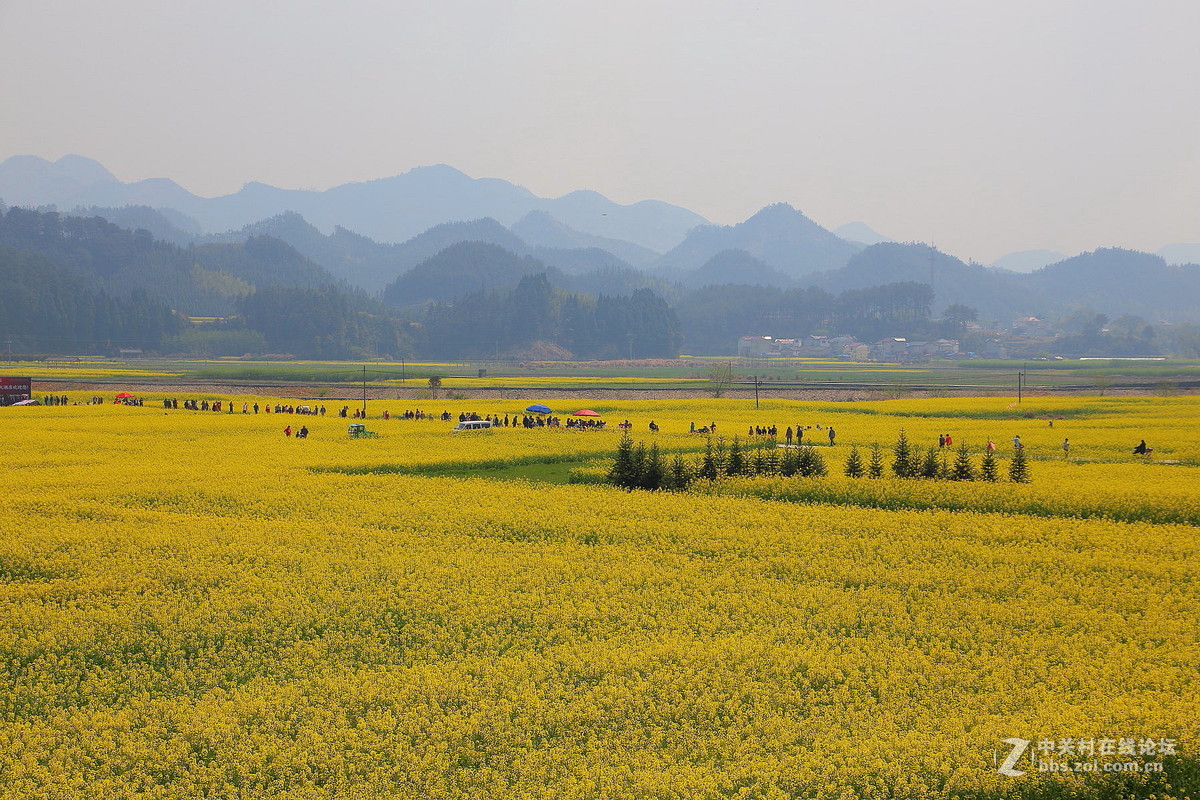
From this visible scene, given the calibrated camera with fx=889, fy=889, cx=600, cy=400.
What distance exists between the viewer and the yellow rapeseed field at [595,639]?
40.2ft

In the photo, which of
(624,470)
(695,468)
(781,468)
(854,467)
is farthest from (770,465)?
(624,470)

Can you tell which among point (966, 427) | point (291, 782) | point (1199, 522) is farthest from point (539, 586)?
point (966, 427)

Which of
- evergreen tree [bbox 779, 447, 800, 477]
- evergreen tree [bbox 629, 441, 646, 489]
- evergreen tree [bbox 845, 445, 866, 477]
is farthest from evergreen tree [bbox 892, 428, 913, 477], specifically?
evergreen tree [bbox 629, 441, 646, 489]

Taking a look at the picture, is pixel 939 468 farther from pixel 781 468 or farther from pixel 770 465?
pixel 770 465

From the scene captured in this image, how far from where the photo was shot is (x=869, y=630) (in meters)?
17.5

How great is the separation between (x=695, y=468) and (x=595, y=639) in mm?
19192

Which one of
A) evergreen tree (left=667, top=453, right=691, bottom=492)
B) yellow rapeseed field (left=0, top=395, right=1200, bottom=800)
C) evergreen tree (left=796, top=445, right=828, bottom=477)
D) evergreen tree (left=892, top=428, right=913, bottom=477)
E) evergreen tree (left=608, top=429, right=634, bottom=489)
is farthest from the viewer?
evergreen tree (left=796, top=445, right=828, bottom=477)

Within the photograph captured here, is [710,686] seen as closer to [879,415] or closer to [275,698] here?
[275,698]

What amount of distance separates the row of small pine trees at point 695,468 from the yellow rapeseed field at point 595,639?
5.81ft

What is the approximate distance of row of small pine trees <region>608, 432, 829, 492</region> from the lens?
3384cm

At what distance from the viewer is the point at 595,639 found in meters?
16.9

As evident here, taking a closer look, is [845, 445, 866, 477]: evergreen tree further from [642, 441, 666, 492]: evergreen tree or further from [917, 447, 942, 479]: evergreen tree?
[642, 441, 666, 492]: evergreen tree

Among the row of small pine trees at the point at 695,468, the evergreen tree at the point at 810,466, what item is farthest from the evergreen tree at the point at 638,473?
the evergreen tree at the point at 810,466

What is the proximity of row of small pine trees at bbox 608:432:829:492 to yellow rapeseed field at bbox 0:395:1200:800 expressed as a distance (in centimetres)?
177
